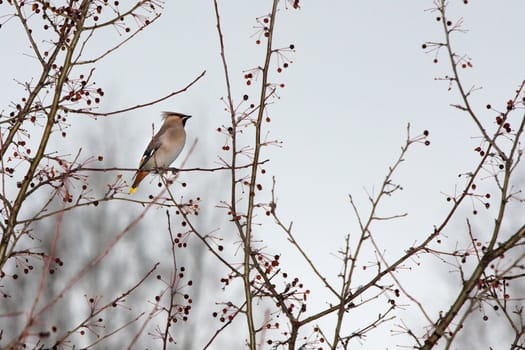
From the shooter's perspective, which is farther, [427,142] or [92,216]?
[92,216]

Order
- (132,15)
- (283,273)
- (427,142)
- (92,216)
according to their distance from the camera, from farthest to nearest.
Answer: (92,216) → (132,15) → (283,273) → (427,142)

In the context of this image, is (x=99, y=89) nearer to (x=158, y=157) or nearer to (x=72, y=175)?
(x=72, y=175)

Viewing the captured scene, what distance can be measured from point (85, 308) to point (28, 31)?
761cm

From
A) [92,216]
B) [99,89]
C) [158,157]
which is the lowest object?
[99,89]

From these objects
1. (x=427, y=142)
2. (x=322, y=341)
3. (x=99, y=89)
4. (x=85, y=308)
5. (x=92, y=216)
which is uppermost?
(x=92, y=216)

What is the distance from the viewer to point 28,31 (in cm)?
307

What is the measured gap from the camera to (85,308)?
33.4 feet

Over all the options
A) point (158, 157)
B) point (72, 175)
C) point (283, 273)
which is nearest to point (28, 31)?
point (72, 175)

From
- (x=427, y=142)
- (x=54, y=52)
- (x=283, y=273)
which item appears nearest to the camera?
(x=427, y=142)

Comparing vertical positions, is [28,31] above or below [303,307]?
above

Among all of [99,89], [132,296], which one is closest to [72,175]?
[99,89]

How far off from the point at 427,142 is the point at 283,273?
2.20ft

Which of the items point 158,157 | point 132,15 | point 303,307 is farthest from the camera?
point 158,157

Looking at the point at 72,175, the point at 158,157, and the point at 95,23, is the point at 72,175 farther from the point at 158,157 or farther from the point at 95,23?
the point at 158,157
